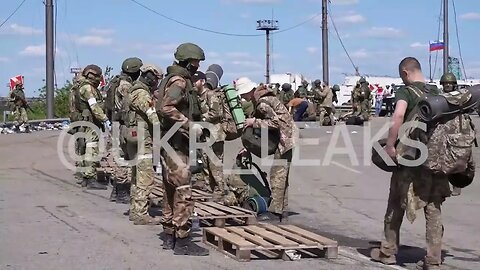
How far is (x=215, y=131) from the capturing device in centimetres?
1163

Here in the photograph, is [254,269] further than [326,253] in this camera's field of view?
No

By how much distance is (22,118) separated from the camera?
27.6m

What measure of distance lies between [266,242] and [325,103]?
21.9m

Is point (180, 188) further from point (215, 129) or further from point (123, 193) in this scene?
point (123, 193)

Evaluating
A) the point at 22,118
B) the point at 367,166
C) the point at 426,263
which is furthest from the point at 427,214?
the point at 22,118

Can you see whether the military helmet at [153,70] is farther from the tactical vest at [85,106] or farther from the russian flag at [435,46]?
the russian flag at [435,46]

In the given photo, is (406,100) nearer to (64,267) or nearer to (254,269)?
(254,269)

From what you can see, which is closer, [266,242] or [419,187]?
[419,187]

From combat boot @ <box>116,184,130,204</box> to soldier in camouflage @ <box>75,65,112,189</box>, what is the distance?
1.31m

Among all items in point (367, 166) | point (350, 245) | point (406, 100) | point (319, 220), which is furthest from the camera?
point (367, 166)

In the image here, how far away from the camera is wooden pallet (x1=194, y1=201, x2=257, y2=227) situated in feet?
30.5

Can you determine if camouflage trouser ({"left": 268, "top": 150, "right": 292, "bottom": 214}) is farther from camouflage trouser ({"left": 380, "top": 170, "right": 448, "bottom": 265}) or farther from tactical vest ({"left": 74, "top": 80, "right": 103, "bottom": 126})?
tactical vest ({"left": 74, "top": 80, "right": 103, "bottom": 126})

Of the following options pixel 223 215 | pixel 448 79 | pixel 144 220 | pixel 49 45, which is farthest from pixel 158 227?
pixel 49 45

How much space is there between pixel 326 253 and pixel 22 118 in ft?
70.8
